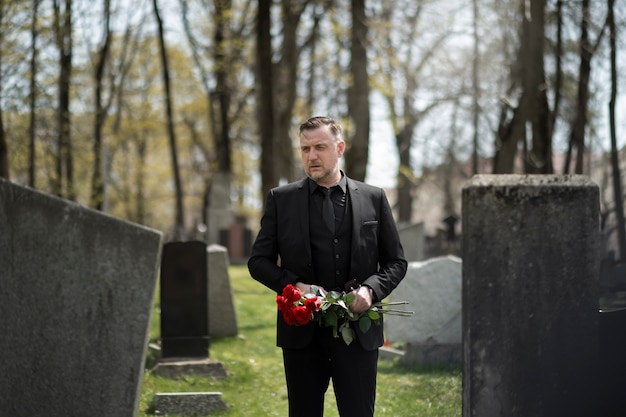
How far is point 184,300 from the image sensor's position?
10.2 meters

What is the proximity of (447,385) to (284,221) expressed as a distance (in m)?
4.47

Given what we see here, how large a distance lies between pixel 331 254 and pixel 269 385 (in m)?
4.97

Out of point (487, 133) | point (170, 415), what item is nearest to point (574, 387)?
point (170, 415)

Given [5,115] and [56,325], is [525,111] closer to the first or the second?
[5,115]

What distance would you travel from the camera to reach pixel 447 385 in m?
8.55

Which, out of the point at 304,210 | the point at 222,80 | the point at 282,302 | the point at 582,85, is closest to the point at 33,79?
the point at 222,80

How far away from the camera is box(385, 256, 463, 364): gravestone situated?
1015 centimetres

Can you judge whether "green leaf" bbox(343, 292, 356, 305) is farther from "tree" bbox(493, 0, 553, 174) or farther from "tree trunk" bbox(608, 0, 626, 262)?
"tree trunk" bbox(608, 0, 626, 262)

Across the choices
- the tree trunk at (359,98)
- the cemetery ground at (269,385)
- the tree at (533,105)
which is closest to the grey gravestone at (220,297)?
the cemetery ground at (269,385)

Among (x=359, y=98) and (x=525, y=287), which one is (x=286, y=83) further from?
(x=525, y=287)

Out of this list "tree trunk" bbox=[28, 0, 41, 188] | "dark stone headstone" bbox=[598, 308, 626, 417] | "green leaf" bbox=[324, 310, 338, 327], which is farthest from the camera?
"tree trunk" bbox=[28, 0, 41, 188]

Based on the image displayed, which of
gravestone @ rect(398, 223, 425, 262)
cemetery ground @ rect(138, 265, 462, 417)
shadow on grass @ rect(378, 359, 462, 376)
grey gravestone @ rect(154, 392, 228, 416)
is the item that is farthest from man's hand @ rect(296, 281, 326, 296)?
gravestone @ rect(398, 223, 425, 262)

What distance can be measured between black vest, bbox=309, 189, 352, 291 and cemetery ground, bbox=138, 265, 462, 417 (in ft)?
9.19

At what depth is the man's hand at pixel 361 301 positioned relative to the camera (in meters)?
4.31
